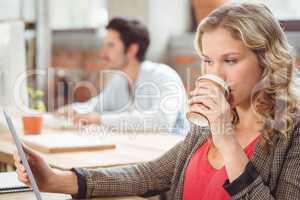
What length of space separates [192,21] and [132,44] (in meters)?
1.18

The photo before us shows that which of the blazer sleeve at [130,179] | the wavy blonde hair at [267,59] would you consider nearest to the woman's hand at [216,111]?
the wavy blonde hair at [267,59]

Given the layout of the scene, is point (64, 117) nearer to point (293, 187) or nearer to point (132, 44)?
point (132, 44)

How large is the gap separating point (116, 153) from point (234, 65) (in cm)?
86

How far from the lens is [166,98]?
3096 millimetres

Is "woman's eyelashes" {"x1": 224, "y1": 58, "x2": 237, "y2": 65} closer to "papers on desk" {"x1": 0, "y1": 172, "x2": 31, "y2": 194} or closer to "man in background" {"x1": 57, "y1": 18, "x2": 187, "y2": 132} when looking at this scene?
"papers on desk" {"x1": 0, "y1": 172, "x2": 31, "y2": 194}

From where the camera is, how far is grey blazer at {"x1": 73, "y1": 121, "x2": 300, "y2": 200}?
1224 mm

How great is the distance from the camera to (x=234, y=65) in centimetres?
135

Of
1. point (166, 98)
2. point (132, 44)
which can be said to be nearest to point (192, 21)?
point (132, 44)

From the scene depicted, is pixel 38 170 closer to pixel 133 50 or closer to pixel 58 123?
pixel 58 123

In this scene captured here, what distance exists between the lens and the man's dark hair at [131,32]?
350 cm

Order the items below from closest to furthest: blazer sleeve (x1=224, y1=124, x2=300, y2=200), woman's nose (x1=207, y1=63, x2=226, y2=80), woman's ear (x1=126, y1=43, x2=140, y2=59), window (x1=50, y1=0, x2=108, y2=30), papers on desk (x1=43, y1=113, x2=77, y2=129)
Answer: blazer sleeve (x1=224, y1=124, x2=300, y2=200) → woman's nose (x1=207, y1=63, x2=226, y2=80) → papers on desk (x1=43, y1=113, x2=77, y2=129) → woman's ear (x1=126, y1=43, x2=140, y2=59) → window (x1=50, y1=0, x2=108, y2=30)

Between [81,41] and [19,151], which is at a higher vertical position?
[19,151]

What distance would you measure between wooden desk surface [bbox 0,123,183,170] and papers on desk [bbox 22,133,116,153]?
0.03 metres

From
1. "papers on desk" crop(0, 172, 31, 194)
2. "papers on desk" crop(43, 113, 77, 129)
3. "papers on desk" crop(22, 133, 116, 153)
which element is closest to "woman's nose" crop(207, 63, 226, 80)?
"papers on desk" crop(0, 172, 31, 194)
